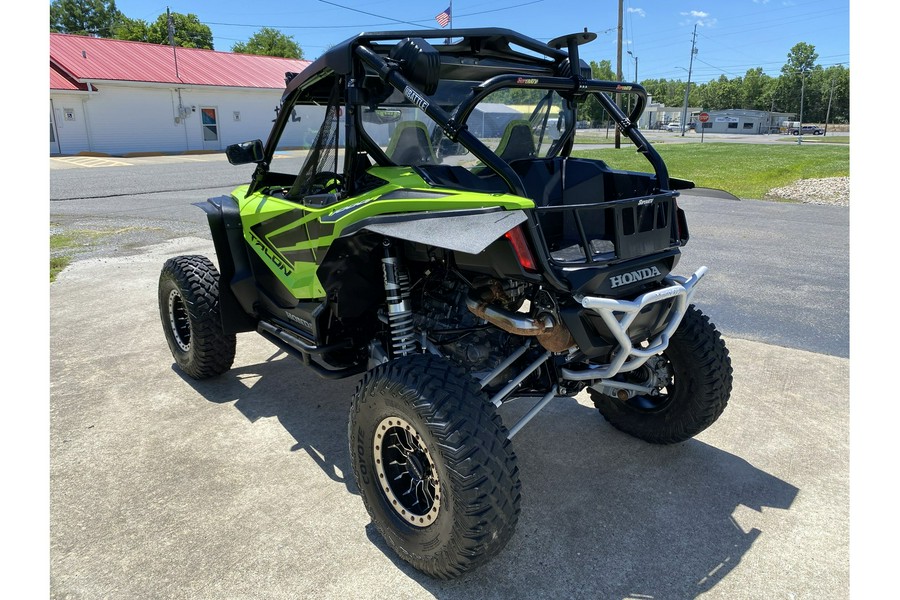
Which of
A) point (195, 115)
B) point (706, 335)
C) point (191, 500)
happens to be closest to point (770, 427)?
point (706, 335)

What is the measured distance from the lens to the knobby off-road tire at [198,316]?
434 cm

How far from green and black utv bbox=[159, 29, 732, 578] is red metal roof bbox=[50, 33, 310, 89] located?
31.0m

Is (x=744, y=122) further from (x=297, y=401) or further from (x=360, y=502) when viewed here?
(x=360, y=502)

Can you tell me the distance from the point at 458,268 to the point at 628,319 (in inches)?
33.3

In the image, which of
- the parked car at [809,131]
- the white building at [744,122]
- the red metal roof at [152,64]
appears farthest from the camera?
the white building at [744,122]

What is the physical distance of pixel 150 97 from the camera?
103 feet

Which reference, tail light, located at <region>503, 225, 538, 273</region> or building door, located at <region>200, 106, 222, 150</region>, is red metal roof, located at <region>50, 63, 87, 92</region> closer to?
building door, located at <region>200, 106, 222, 150</region>

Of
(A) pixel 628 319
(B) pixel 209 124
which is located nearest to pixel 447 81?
(A) pixel 628 319

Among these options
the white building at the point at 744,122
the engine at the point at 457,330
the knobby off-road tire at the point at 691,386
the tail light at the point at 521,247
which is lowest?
the knobby off-road tire at the point at 691,386

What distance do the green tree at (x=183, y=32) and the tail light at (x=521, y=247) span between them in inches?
2592

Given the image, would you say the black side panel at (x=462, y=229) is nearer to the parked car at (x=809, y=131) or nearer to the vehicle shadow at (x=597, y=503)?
the vehicle shadow at (x=597, y=503)

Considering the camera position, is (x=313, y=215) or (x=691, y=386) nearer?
(x=313, y=215)

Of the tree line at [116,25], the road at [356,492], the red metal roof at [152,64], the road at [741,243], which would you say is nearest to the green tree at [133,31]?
the tree line at [116,25]

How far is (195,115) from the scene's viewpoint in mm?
33312
